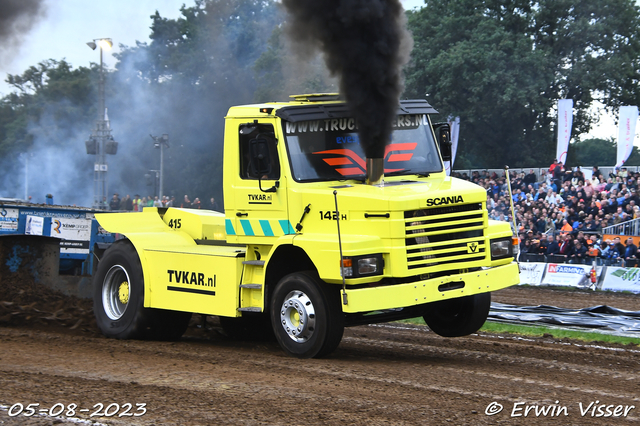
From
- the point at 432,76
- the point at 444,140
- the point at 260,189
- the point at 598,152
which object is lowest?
the point at 260,189

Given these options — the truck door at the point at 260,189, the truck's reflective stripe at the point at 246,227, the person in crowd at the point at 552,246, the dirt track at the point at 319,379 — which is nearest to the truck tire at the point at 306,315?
the dirt track at the point at 319,379

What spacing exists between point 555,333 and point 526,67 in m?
28.8

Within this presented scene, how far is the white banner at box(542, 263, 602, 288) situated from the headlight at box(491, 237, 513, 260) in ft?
42.0

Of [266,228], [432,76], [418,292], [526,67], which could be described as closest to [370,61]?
[266,228]

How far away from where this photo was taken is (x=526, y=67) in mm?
38875

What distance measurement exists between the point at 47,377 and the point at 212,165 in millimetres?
39911

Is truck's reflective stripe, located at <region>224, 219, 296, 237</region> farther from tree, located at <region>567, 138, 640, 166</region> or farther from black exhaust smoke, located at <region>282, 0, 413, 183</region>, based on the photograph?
tree, located at <region>567, 138, 640, 166</region>

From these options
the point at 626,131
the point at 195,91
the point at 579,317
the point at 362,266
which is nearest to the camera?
the point at 362,266

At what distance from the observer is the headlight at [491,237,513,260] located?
9.16 m

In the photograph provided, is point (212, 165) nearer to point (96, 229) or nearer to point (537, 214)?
point (537, 214)

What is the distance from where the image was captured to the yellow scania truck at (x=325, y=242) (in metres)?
8.34

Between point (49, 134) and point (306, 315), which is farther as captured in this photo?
point (49, 134)

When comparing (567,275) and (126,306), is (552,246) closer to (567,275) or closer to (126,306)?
(567,275)

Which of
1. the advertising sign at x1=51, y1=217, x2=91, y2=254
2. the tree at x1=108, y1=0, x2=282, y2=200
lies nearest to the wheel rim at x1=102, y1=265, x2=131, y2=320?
the advertising sign at x1=51, y1=217, x2=91, y2=254
